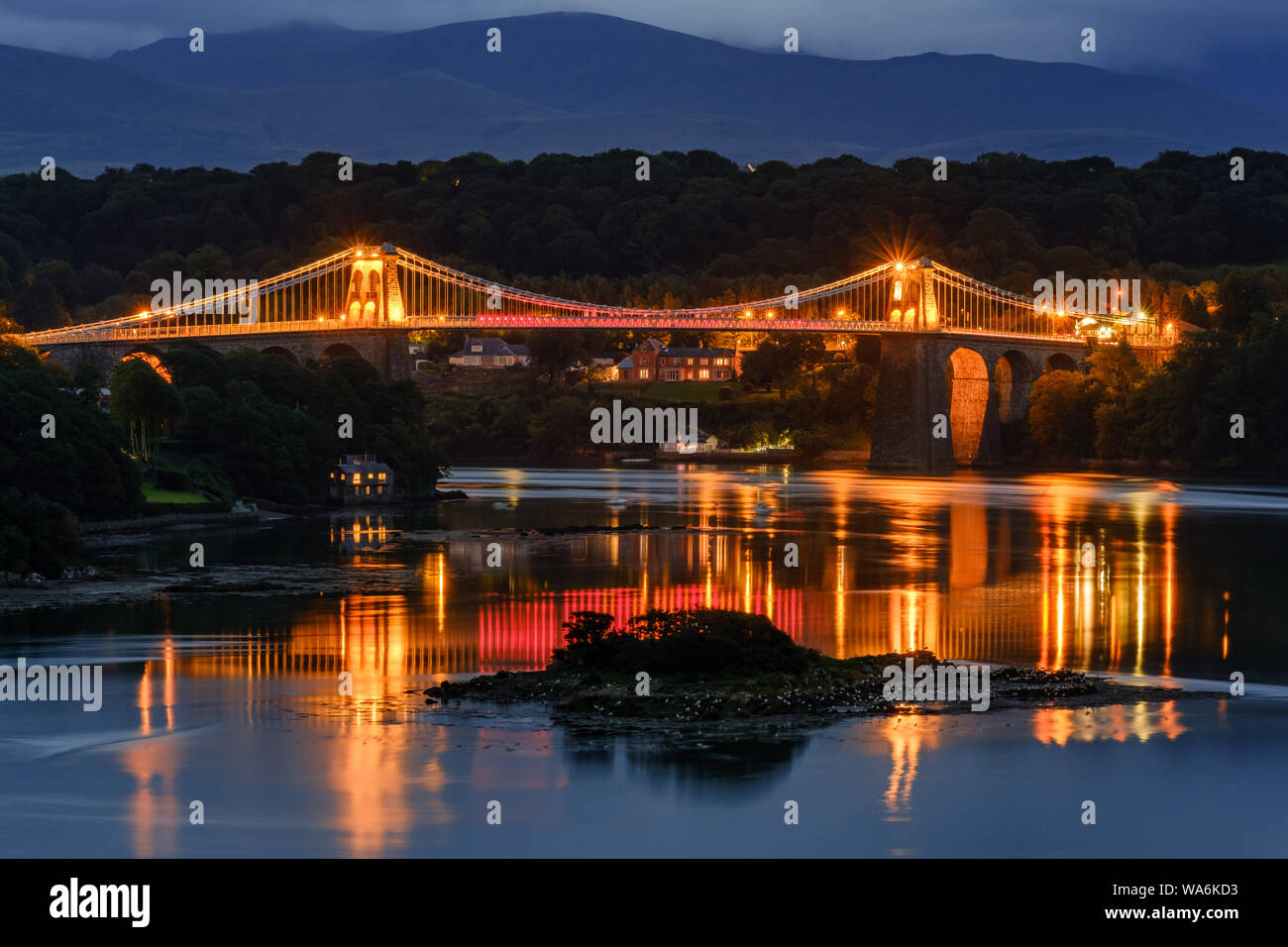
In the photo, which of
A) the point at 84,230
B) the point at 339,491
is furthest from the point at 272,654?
the point at 84,230

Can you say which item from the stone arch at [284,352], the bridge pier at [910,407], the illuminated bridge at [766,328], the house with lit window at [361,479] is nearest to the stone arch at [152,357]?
the illuminated bridge at [766,328]

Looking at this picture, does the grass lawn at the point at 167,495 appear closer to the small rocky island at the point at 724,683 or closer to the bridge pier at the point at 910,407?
the small rocky island at the point at 724,683

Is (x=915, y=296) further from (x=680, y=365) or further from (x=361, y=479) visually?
(x=361, y=479)

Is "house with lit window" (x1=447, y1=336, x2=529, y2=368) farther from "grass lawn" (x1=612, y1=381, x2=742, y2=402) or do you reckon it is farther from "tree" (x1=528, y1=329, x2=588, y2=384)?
"grass lawn" (x1=612, y1=381, x2=742, y2=402)

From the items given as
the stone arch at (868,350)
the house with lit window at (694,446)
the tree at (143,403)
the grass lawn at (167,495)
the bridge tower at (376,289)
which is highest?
the bridge tower at (376,289)
